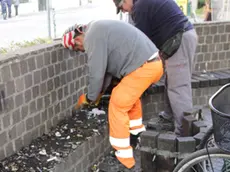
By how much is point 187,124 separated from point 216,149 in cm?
127

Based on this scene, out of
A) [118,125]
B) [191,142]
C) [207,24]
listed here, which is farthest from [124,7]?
[207,24]

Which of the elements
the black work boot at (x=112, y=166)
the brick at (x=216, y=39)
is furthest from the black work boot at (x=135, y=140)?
the brick at (x=216, y=39)

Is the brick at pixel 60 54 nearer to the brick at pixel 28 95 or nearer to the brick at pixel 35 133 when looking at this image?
the brick at pixel 28 95

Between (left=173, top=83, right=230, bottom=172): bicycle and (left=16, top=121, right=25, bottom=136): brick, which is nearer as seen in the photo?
(left=173, top=83, right=230, bottom=172): bicycle

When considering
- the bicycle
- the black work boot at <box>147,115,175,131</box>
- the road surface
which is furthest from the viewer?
the road surface

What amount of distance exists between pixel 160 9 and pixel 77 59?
1.11 metres

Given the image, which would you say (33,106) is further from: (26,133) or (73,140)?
(73,140)

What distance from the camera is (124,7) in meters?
3.80

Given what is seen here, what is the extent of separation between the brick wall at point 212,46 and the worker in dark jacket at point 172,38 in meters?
1.62

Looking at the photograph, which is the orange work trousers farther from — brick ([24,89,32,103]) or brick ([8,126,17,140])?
brick ([8,126,17,140])

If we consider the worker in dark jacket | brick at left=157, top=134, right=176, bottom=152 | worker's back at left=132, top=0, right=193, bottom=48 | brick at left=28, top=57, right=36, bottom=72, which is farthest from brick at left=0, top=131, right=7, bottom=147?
worker's back at left=132, top=0, right=193, bottom=48

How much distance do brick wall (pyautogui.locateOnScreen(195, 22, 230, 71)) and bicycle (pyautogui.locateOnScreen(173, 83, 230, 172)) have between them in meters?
2.99

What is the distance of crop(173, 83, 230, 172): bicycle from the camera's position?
7.45 feet

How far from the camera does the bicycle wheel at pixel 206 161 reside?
2.51 meters
